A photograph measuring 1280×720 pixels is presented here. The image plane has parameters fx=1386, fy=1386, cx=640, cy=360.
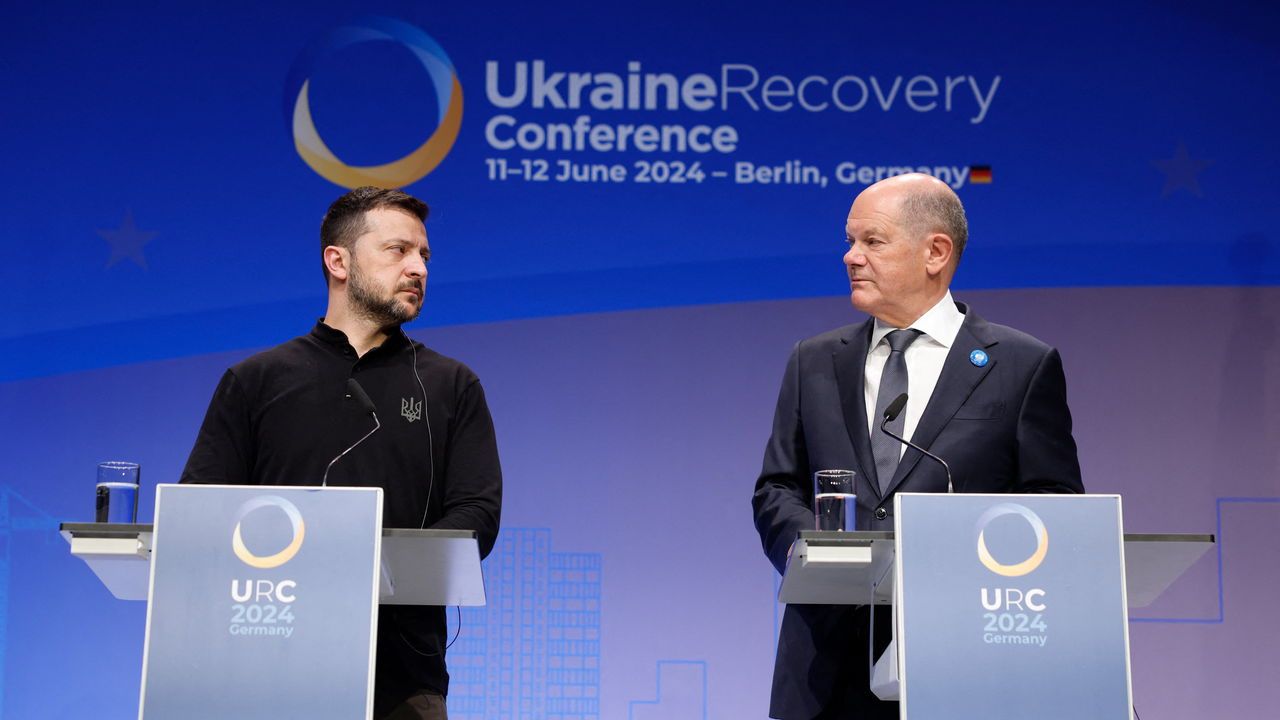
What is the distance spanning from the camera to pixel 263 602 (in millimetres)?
2197

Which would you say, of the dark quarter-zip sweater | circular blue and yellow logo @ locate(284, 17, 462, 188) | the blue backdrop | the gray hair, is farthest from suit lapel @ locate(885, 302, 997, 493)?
circular blue and yellow logo @ locate(284, 17, 462, 188)

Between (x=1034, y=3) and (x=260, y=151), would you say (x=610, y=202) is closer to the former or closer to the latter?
(x=260, y=151)

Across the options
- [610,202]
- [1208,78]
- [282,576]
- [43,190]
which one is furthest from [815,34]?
[282,576]

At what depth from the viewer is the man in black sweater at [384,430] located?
113 inches

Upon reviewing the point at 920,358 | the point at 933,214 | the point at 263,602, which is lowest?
the point at 263,602

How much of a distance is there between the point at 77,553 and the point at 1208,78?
412 centimetres

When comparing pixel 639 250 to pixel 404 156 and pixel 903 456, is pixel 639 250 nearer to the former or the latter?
pixel 404 156

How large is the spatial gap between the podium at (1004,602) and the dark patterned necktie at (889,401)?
2.00 ft

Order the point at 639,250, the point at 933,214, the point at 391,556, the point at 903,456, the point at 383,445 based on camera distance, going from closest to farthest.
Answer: the point at 391,556 < the point at 903,456 < the point at 383,445 < the point at 933,214 < the point at 639,250

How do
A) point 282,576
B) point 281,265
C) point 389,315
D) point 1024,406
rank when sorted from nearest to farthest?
point 282,576 < point 1024,406 < point 389,315 < point 281,265

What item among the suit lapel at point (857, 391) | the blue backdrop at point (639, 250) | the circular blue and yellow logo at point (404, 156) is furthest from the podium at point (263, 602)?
the circular blue and yellow logo at point (404, 156)

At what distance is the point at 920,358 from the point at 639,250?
6.07ft

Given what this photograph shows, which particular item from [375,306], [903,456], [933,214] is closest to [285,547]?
[375,306]

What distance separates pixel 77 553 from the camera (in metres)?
2.28
